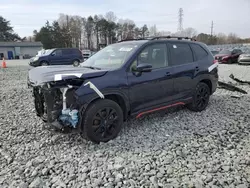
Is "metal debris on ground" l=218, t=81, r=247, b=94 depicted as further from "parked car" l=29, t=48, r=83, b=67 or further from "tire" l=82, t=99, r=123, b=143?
"parked car" l=29, t=48, r=83, b=67

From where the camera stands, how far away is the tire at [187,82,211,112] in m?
5.16

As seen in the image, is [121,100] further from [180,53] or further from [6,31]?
[6,31]

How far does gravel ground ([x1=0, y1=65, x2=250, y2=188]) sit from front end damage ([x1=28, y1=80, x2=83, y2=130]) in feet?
1.57

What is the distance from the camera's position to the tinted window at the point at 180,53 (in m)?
4.62

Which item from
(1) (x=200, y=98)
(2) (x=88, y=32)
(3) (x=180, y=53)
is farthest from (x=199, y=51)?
(2) (x=88, y=32)

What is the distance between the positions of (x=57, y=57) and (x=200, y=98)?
15650 mm

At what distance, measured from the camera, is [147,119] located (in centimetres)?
480

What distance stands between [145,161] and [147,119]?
172cm

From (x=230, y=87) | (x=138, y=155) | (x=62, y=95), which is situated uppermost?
(x=62, y=95)

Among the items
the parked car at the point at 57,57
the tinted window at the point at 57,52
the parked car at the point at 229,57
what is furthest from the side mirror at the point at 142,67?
the parked car at the point at 229,57

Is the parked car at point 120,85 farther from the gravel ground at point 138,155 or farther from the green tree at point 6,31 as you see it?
the green tree at point 6,31

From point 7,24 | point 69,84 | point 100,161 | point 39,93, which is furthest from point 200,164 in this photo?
point 7,24

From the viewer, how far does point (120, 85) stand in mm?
3693

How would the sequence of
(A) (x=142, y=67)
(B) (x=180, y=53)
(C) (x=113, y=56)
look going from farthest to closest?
(B) (x=180, y=53)
(C) (x=113, y=56)
(A) (x=142, y=67)
